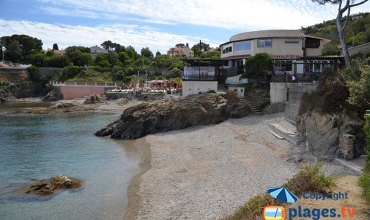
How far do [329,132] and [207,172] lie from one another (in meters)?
7.50

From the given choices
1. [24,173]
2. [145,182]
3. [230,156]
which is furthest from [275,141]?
[24,173]

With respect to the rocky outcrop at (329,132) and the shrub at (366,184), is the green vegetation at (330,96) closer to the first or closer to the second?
the rocky outcrop at (329,132)

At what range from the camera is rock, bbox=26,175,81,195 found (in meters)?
16.5

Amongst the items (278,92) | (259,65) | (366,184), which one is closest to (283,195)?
(366,184)

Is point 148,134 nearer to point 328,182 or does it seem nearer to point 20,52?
point 328,182

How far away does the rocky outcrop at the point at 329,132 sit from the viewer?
16.6 metres

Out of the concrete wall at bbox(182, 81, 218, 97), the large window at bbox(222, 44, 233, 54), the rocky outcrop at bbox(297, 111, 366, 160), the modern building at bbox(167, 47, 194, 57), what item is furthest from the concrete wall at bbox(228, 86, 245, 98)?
the modern building at bbox(167, 47, 194, 57)

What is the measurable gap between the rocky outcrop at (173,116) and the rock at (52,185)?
1376cm

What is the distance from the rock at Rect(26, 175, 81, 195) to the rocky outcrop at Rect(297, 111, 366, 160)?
1409cm

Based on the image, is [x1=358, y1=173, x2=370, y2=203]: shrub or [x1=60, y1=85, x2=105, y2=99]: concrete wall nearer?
[x1=358, y1=173, x2=370, y2=203]: shrub

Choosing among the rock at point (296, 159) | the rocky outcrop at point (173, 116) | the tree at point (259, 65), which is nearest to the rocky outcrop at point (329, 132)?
the rock at point (296, 159)

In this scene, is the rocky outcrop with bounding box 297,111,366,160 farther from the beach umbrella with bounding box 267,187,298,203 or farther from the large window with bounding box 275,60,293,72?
the large window with bounding box 275,60,293,72

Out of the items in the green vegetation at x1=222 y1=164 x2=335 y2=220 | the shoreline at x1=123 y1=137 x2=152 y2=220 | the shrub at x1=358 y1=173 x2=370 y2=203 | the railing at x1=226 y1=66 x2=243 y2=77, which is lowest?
the shoreline at x1=123 y1=137 x2=152 y2=220

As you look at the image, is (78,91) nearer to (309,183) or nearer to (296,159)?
(296,159)
